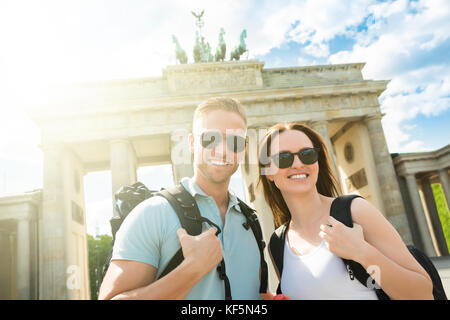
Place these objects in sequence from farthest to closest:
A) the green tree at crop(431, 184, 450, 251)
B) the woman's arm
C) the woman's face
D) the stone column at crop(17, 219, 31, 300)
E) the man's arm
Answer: the green tree at crop(431, 184, 450, 251)
the stone column at crop(17, 219, 31, 300)
the woman's face
the woman's arm
the man's arm

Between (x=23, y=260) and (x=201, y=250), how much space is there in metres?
22.8

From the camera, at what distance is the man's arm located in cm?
157

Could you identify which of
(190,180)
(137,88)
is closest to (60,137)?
(137,88)

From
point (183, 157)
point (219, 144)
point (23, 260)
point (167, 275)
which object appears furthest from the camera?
point (23, 260)

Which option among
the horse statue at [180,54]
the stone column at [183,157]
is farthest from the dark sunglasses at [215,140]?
the horse statue at [180,54]

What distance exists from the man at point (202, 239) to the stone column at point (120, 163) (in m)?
18.6

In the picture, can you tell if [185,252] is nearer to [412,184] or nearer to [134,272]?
[134,272]

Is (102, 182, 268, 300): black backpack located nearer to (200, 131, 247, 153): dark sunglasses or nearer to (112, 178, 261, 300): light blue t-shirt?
(112, 178, 261, 300): light blue t-shirt

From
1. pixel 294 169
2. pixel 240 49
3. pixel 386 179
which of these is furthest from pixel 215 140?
pixel 240 49

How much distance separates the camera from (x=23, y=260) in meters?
19.8

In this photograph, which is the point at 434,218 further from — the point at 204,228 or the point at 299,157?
the point at 204,228

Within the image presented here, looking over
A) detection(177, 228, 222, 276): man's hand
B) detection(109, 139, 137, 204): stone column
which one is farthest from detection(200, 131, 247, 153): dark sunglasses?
detection(109, 139, 137, 204): stone column

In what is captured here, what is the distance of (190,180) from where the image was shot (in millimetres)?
2244
